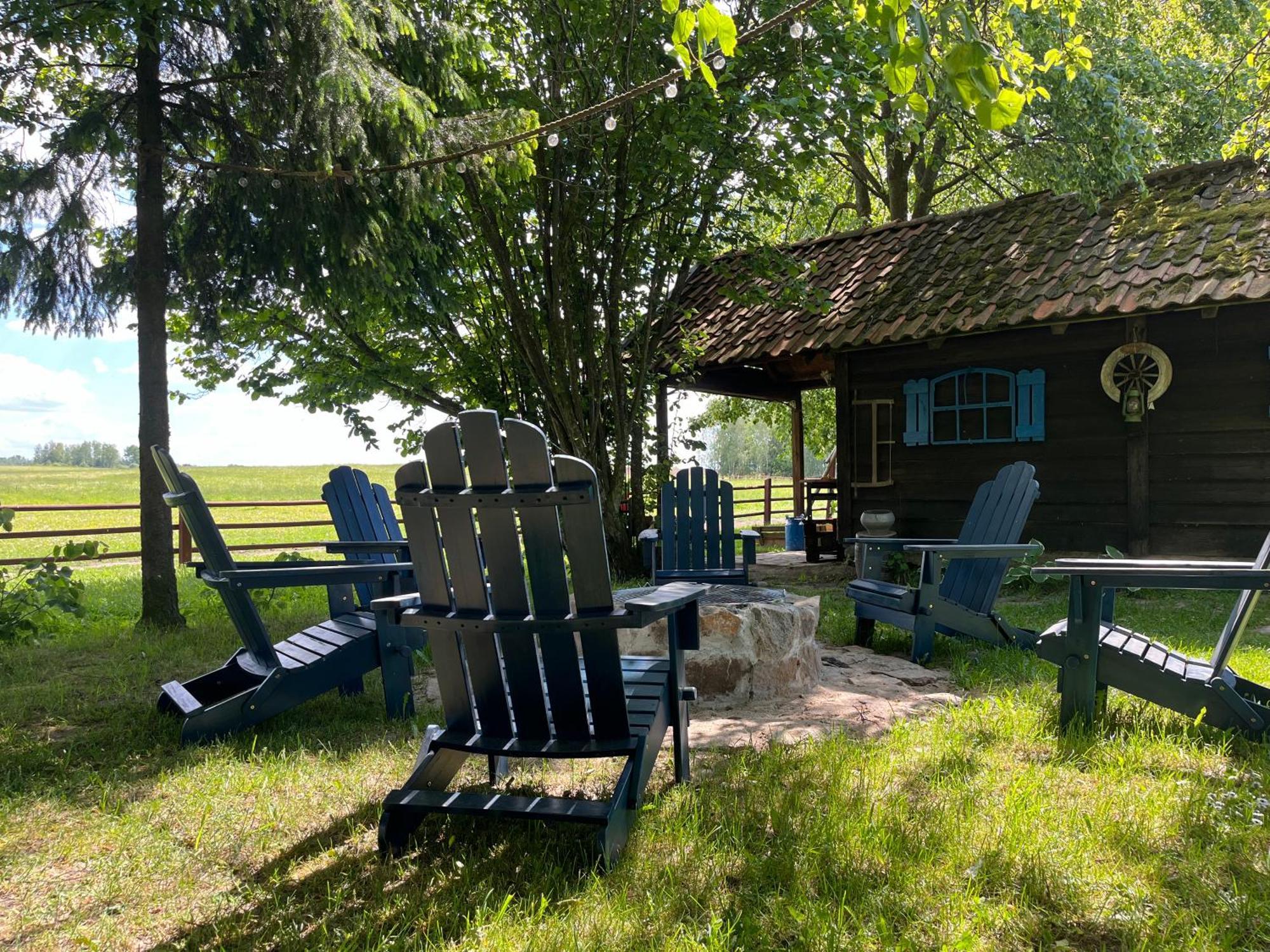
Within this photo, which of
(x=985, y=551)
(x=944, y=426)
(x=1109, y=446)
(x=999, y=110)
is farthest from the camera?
(x=944, y=426)

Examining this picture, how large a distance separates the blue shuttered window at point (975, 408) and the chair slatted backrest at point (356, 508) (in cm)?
588

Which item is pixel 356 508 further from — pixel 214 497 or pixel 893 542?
pixel 214 497

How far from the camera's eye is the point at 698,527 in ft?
20.1

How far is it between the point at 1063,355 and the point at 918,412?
4.69 ft

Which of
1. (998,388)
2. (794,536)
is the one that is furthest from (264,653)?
(794,536)

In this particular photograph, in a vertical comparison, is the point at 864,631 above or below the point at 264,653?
below

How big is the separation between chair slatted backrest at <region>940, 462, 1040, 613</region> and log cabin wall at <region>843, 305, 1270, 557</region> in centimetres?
355

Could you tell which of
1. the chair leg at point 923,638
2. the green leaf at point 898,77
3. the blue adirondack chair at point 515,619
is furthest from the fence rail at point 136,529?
the green leaf at point 898,77

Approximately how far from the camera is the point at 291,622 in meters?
5.83

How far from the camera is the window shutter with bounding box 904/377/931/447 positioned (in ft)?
28.6

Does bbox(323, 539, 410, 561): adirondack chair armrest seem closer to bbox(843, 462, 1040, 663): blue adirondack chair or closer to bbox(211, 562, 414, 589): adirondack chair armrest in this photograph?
bbox(211, 562, 414, 589): adirondack chair armrest

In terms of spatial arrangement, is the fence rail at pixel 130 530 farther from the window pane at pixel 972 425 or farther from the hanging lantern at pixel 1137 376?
the hanging lantern at pixel 1137 376

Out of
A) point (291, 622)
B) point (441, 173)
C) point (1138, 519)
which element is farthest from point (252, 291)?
point (1138, 519)

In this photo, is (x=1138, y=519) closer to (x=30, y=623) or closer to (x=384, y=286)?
(x=384, y=286)
